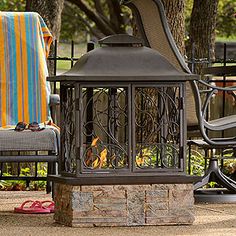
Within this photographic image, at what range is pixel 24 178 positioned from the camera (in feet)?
28.5

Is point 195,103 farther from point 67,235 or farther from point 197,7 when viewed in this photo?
point 197,7

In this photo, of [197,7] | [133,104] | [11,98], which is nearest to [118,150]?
[133,104]

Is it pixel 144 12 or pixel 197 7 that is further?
pixel 197 7

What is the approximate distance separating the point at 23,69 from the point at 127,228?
7.71 ft

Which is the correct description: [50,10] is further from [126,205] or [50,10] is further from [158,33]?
[126,205]

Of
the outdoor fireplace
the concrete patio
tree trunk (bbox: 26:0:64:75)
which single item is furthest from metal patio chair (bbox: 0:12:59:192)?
tree trunk (bbox: 26:0:64:75)

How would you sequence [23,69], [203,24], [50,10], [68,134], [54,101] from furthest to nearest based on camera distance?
1. [203,24]
2. [50,10]
3. [23,69]
4. [54,101]
5. [68,134]

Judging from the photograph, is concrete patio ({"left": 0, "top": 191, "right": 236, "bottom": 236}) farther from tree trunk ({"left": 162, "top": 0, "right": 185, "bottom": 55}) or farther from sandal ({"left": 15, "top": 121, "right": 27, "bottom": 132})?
tree trunk ({"left": 162, "top": 0, "right": 185, "bottom": 55})

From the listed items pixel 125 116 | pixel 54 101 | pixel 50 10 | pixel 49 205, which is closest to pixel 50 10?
pixel 50 10

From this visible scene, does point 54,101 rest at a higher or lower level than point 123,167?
higher

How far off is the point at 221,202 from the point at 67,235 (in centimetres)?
199

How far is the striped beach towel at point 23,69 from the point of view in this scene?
8.20 m

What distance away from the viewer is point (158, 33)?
7469 millimetres

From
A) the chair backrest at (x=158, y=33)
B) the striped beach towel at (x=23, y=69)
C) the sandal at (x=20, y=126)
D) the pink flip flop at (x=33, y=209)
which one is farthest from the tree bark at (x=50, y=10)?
the pink flip flop at (x=33, y=209)
